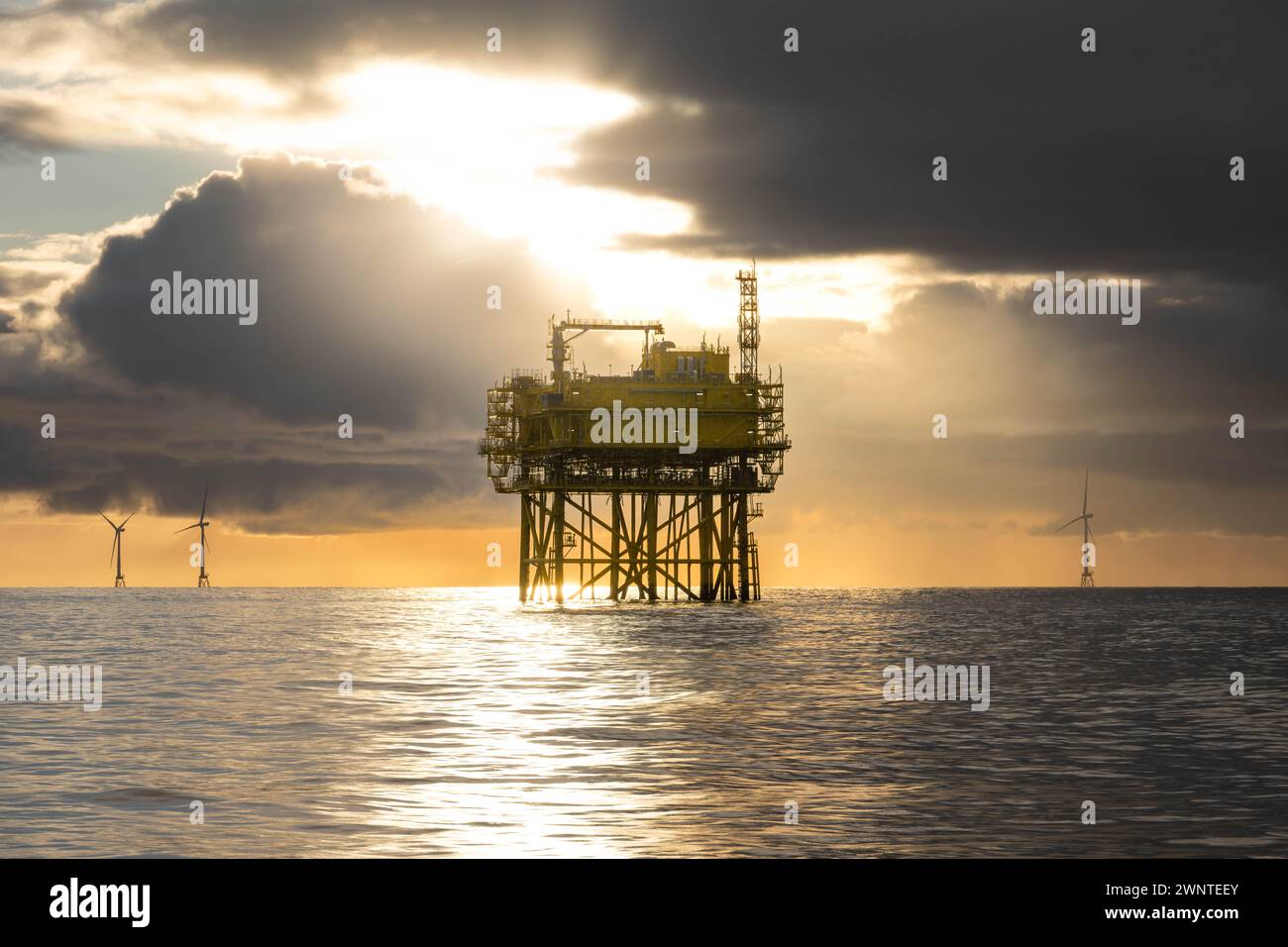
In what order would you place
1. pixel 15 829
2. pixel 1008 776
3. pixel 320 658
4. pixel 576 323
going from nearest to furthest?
pixel 15 829
pixel 1008 776
pixel 320 658
pixel 576 323

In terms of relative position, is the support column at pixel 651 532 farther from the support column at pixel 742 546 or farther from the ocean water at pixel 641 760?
the ocean water at pixel 641 760

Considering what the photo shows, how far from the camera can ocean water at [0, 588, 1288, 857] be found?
19.8 m

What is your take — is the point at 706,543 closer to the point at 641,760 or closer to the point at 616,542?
the point at 616,542

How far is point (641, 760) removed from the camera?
28.6 metres

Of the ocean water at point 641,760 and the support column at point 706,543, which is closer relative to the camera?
the ocean water at point 641,760

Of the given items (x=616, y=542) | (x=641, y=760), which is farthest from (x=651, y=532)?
(x=641, y=760)

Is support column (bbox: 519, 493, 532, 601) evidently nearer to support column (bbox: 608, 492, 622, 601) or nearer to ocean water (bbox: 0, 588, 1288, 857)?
support column (bbox: 608, 492, 622, 601)

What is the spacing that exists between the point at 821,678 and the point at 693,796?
28.8 meters

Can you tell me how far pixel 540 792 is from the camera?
23609mm

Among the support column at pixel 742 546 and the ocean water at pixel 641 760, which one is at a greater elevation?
the support column at pixel 742 546

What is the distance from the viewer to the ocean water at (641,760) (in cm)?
1983

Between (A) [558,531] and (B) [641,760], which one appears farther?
(A) [558,531]
